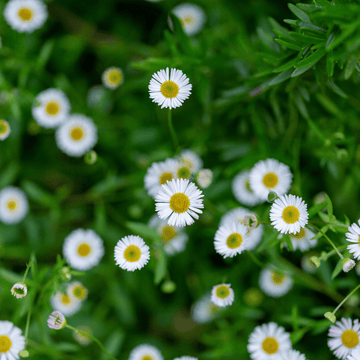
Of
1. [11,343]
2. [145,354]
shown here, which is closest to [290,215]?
[145,354]

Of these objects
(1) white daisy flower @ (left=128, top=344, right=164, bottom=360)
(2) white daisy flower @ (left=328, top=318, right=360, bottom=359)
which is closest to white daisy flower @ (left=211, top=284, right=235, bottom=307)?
(2) white daisy flower @ (left=328, top=318, right=360, bottom=359)

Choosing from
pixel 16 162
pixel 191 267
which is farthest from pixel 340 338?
pixel 16 162

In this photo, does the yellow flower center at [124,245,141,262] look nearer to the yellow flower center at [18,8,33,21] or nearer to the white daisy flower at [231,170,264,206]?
the white daisy flower at [231,170,264,206]

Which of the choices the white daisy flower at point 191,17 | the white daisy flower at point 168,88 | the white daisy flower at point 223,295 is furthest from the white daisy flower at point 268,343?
the white daisy flower at point 191,17

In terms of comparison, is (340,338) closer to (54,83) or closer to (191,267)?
(191,267)

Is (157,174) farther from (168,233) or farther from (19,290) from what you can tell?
(19,290)

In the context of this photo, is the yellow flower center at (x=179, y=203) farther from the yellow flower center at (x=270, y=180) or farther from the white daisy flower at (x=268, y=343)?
the white daisy flower at (x=268, y=343)
